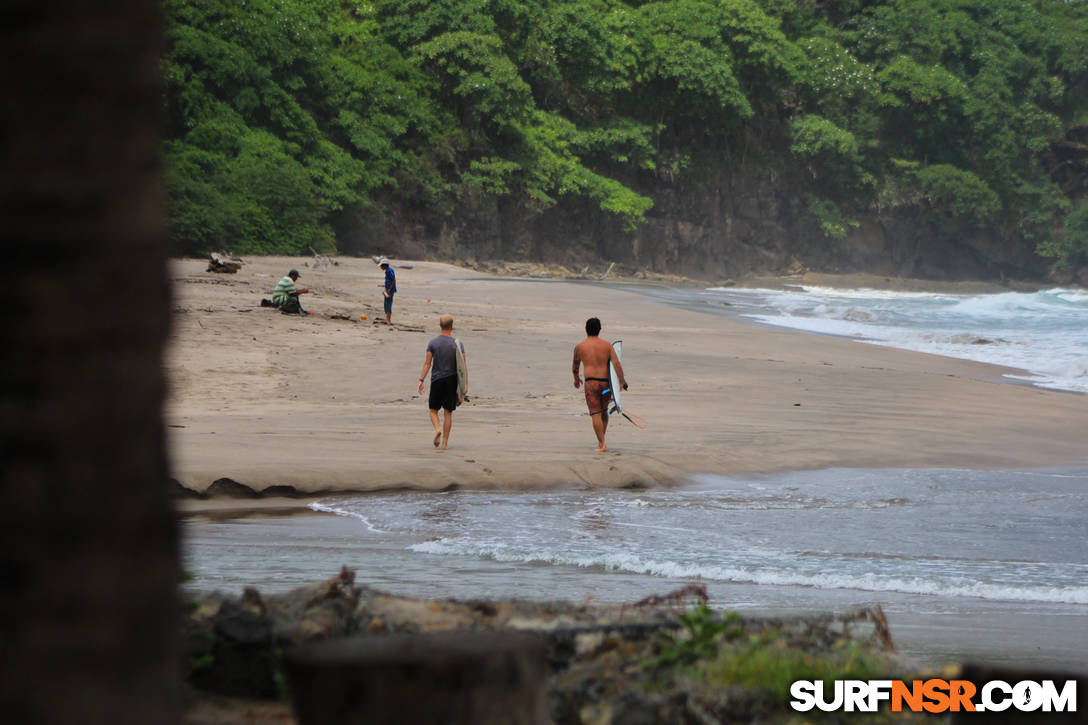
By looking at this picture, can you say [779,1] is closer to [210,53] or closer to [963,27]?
[963,27]

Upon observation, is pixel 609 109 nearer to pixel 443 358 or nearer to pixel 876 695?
pixel 443 358

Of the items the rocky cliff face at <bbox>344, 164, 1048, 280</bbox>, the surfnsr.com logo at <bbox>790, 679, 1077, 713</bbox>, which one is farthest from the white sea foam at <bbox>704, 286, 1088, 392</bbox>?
the surfnsr.com logo at <bbox>790, 679, 1077, 713</bbox>

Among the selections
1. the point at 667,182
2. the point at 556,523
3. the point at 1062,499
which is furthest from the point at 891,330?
the point at 667,182

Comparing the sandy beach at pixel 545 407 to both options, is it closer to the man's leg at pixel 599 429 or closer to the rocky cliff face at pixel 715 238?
the man's leg at pixel 599 429

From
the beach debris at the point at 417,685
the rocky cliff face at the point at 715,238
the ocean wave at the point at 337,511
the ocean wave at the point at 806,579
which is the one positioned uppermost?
the rocky cliff face at the point at 715,238

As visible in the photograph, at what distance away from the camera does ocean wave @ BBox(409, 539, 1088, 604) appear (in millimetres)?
6555

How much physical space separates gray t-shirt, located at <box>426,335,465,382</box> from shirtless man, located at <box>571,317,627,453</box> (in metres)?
1.24

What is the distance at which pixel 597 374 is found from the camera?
448 inches

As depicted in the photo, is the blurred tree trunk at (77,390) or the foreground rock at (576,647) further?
the foreground rock at (576,647)

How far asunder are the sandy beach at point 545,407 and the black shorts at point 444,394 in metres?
0.40

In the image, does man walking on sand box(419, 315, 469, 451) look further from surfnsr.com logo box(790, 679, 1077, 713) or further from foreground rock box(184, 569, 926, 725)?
surfnsr.com logo box(790, 679, 1077, 713)

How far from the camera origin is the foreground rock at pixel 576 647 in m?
2.93

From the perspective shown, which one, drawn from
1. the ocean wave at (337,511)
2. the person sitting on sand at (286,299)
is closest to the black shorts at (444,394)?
the ocean wave at (337,511)

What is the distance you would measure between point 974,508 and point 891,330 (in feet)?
70.1
